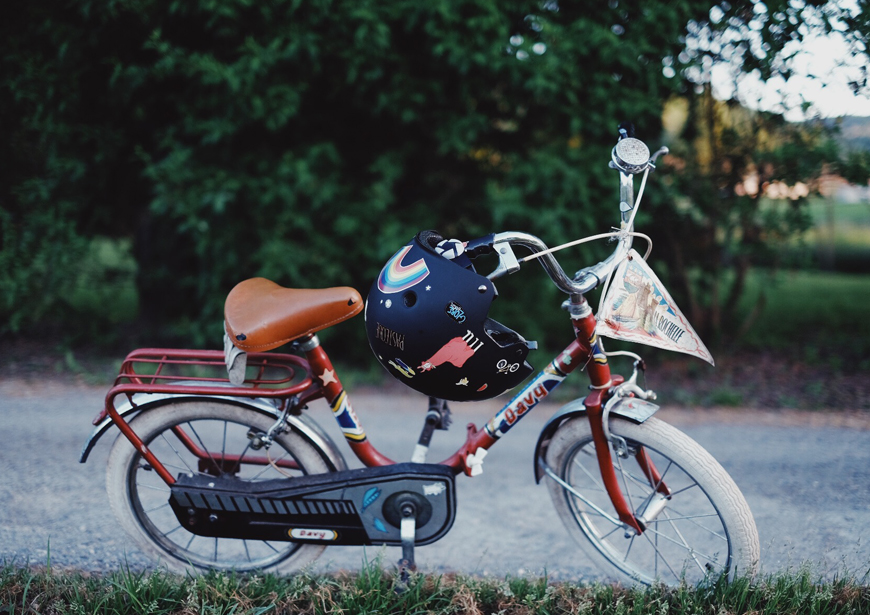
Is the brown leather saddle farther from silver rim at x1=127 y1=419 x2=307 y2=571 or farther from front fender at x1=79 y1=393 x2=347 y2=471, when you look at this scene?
silver rim at x1=127 y1=419 x2=307 y2=571

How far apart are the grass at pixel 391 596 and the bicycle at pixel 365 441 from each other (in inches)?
4.6

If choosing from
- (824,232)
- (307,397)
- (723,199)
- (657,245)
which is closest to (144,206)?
(307,397)

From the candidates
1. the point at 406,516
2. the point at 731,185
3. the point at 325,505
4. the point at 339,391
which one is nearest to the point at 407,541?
the point at 406,516

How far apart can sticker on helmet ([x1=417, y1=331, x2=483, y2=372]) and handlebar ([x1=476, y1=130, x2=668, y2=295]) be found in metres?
0.21

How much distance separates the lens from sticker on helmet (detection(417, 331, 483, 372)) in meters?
2.18

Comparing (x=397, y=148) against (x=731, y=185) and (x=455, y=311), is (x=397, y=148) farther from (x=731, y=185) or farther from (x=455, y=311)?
(x=455, y=311)

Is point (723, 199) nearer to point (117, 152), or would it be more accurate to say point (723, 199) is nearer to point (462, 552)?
point (462, 552)

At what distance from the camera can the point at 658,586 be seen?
244 cm

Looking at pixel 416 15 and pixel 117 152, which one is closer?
pixel 416 15

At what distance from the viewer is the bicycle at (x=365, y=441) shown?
2285 mm

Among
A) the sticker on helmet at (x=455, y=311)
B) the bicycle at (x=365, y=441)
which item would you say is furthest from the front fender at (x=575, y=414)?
the sticker on helmet at (x=455, y=311)

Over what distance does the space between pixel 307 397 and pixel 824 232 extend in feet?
34.2

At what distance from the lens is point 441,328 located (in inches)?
85.0

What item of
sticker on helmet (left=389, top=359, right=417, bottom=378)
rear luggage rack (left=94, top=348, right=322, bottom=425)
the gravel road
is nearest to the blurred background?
the gravel road
